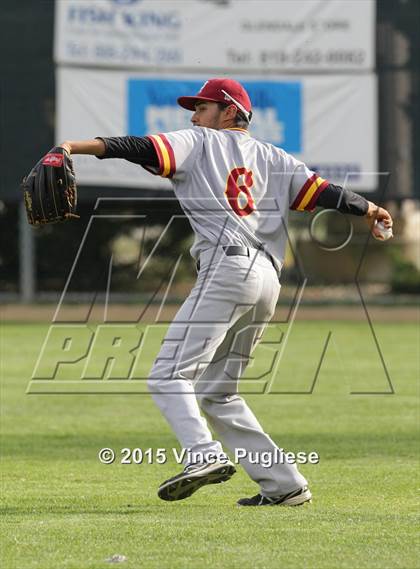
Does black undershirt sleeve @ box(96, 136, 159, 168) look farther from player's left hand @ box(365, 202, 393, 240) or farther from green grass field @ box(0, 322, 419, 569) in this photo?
green grass field @ box(0, 322, 419, 569)

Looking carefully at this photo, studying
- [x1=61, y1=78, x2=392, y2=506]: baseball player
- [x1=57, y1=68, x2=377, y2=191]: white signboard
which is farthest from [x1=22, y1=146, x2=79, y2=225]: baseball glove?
[x1=57, y1=68, x2=377, y2=191]: white signboard

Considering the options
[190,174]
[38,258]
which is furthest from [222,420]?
[38,258]

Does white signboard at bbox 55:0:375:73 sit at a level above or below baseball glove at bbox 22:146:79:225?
above

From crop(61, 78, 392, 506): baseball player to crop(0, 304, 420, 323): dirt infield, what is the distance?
12605 mm

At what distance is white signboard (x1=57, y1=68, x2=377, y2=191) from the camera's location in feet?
63.2

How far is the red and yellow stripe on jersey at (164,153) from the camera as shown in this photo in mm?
5664

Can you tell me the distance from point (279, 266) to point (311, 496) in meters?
1.17

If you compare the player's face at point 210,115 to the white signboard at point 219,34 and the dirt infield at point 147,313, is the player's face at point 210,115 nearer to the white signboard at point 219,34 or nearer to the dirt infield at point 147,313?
the dirt infield at point 147,313

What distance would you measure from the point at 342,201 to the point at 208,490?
1.82 m

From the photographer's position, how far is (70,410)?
10562 millimetres

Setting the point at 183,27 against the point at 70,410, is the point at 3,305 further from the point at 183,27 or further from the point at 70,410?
the point at 70,410

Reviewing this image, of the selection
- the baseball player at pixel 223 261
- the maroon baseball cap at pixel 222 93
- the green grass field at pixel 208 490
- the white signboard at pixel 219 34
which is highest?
the white signboard at pixel 219 34

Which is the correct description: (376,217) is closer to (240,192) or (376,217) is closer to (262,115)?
(240,192)

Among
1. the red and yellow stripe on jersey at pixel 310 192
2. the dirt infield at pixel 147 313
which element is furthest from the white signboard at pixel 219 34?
the red and yellow stripe on jersey at pixel 310 192
